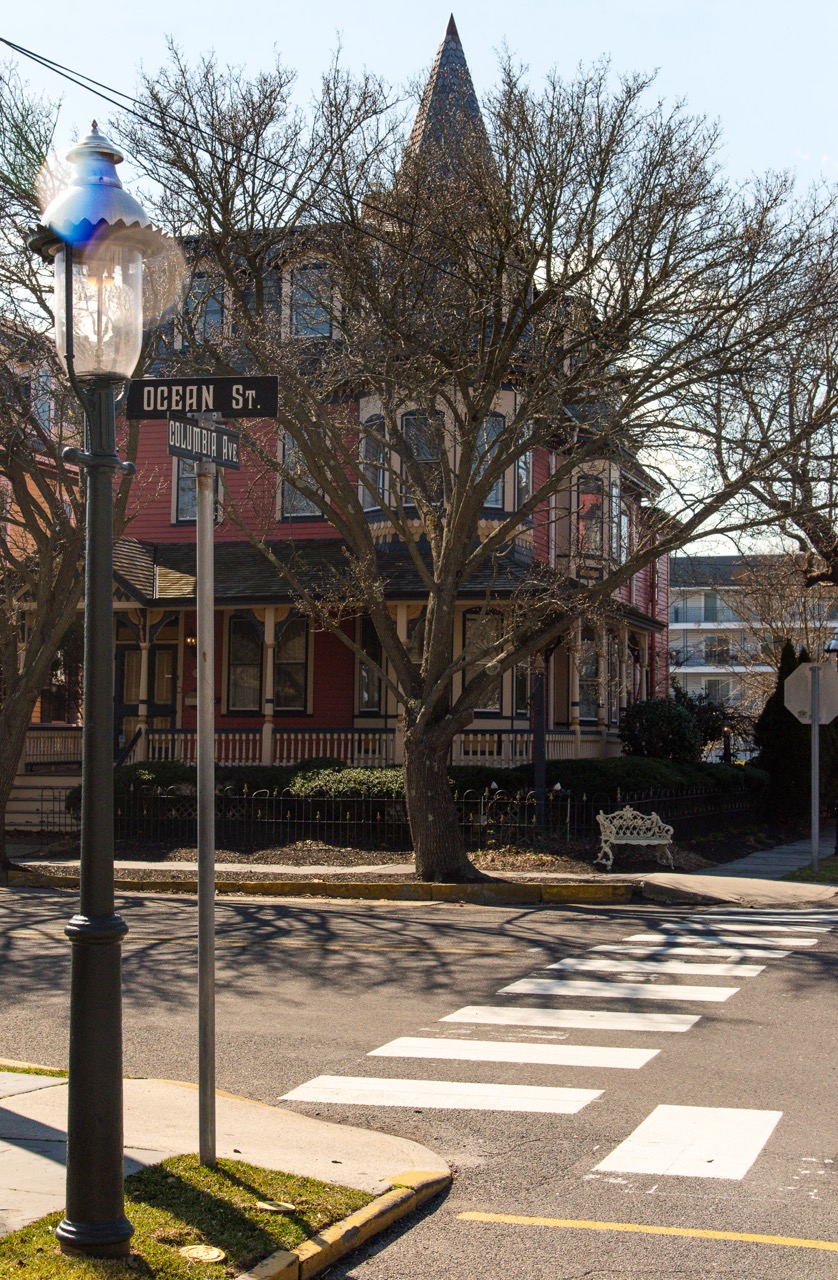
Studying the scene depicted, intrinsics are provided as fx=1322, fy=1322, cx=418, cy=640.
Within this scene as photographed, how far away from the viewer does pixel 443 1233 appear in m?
5.51

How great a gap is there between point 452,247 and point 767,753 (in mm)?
14937

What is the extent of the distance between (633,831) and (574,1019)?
983 centimetres

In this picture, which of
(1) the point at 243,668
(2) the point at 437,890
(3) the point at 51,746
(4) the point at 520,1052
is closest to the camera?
(4) the point at 520,1052

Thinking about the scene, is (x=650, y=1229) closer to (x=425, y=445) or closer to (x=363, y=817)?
(x=363, y=817)

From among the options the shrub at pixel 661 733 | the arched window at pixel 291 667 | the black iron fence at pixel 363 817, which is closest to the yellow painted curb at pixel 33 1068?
the black iron fence at pixel 363 817

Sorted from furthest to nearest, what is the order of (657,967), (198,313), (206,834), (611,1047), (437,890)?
(198,313)
(437,890)
(657,967)
(611,1047)
(206,834)

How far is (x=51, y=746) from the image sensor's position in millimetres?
29328

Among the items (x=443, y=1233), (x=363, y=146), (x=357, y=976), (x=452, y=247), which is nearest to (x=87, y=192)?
(x=443, y=1233)

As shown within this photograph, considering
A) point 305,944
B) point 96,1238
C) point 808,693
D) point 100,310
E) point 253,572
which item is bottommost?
point 305,944

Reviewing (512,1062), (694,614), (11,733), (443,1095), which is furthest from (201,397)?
(694,614)

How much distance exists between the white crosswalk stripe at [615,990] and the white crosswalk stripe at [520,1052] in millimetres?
1616

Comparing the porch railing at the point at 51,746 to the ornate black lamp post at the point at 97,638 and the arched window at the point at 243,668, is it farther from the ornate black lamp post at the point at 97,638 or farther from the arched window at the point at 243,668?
the ornate black lamp post at the point at 97,638

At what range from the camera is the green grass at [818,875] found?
1811cm

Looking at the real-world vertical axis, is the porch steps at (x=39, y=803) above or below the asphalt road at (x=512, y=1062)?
above
